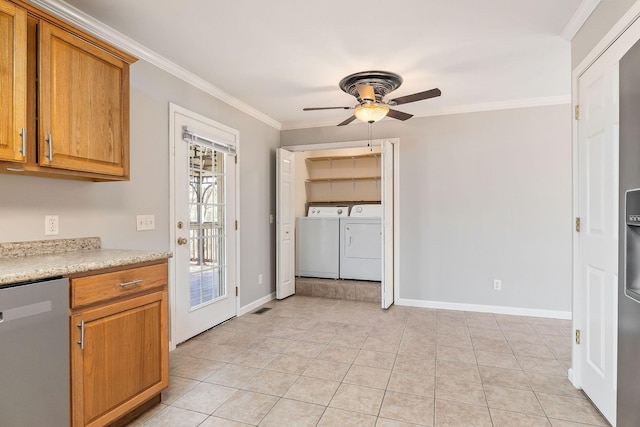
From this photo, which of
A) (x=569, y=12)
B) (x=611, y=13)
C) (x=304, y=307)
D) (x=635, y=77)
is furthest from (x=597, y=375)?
(x=304, y=307)

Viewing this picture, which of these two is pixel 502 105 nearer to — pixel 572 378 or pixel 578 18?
pixel 578 18

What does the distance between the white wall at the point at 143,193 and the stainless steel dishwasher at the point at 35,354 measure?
27.3 inches

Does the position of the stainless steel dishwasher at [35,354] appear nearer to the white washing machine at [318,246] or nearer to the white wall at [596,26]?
the white wall at [596,26]

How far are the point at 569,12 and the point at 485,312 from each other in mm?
2988

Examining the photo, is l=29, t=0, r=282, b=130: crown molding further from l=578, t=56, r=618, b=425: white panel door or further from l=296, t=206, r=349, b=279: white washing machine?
l=578, t=56, r=618, b=425: white panel door

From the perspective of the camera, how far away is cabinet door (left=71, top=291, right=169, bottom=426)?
1554 mm

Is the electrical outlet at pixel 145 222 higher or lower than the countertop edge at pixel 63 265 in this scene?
higher

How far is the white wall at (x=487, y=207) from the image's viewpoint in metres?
3.71

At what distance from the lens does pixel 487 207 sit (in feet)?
12.8

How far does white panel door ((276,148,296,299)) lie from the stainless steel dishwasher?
300 centimetres

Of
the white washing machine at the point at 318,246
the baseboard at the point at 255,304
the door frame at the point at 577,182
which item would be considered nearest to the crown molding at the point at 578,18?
the door frame at the point at 577,182

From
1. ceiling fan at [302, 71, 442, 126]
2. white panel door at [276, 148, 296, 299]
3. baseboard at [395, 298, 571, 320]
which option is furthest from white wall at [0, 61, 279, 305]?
baseboard at [395, 298, 571, 320]

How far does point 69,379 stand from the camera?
4.91 feet

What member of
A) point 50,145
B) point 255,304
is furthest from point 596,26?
point 255,304
